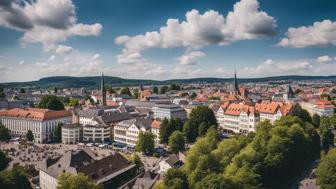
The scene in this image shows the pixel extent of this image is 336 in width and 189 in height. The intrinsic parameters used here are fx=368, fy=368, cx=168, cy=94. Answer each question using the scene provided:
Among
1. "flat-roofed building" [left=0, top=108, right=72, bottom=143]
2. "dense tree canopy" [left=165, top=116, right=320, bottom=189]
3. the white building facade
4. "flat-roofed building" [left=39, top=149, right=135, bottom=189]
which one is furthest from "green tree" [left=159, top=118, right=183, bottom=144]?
"flat-roofed building" [left=0, top=108, right=72, bottom=143]

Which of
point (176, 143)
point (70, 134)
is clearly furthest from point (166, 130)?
point (70, 134)

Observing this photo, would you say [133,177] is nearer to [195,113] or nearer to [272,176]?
[272,176]

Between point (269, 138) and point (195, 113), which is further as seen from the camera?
point (195, 113)

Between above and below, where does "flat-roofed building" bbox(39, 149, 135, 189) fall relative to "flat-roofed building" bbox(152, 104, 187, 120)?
below

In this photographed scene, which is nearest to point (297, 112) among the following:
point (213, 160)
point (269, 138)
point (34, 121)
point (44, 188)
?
point (269, 138)

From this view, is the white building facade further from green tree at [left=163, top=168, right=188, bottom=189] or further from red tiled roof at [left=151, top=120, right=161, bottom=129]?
green tree at [left=163, top=168, right=188, bottom=189]

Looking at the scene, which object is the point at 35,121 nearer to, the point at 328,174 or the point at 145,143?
the point at 145,143
